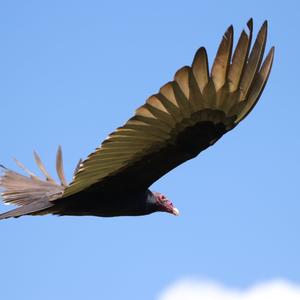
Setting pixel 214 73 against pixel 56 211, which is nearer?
pixel 214 73

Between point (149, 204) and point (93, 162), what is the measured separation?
1.11 meters

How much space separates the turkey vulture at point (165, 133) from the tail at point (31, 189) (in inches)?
1.0

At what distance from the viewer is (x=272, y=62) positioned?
6.29m

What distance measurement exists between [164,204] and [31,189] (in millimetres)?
1734

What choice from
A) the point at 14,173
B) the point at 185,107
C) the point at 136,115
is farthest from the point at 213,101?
the point at 14,173

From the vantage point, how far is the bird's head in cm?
798

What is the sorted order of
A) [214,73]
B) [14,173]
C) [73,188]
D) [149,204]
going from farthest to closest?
1. [14,173]
2. [149,204]
3. [73,188]
4. [214,73]

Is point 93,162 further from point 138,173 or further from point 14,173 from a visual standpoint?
point 14,173

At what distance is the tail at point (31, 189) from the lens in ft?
24.7

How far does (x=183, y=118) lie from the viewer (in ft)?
21.8

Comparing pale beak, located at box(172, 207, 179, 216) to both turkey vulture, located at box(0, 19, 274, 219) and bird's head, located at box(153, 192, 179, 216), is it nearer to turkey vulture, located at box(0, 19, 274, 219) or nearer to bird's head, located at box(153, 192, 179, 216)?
bird's head, located at box(153, 192, 179, 216)

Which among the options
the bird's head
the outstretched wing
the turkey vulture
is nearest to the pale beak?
the bird's head

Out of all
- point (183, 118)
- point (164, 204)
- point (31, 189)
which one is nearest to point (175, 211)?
point (164, 204)

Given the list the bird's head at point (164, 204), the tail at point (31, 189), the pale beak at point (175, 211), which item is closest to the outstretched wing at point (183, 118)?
the tail at point (31, 189)
